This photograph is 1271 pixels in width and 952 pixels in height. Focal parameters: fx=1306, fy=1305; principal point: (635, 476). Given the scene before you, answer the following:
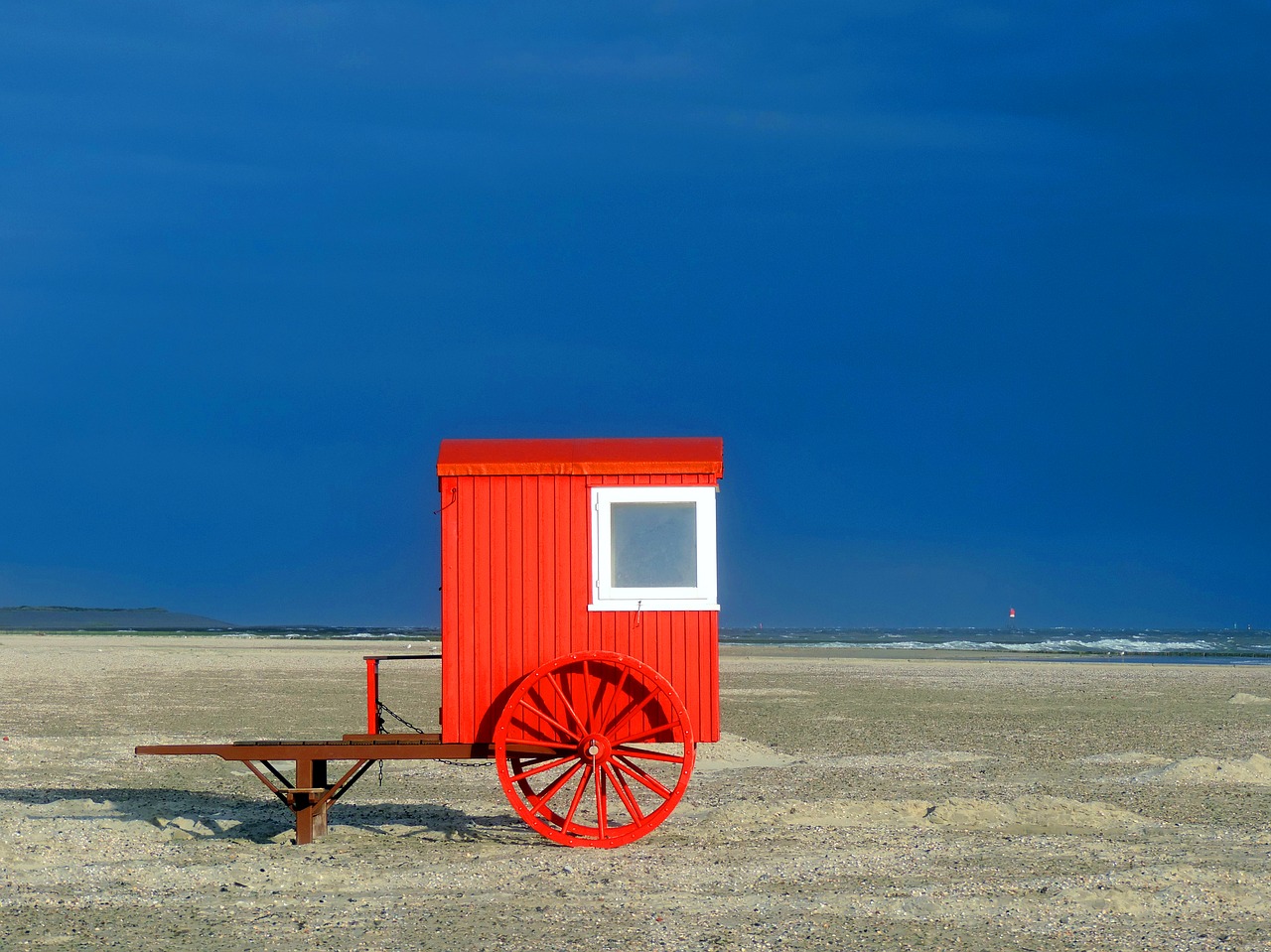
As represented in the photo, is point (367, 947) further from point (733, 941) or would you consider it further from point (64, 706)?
point (64, 706)

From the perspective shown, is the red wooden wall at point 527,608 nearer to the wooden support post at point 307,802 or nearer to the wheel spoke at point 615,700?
the wheel spoke at point 615,700

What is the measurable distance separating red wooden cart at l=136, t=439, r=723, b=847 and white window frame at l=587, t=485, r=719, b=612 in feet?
0.04

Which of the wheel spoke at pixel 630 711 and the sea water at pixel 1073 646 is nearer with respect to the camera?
the wheel spoke at pixel 630 711

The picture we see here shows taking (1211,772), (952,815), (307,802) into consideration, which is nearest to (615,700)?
(307,802)

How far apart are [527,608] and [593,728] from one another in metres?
1.19

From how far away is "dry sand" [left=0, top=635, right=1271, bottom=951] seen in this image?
8672mm

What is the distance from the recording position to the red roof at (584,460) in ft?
37.6

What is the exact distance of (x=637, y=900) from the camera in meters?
9.43

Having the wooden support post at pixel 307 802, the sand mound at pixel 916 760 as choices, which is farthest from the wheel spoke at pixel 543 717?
the sand mound at pixel 916 760

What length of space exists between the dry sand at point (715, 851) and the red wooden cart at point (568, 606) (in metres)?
0.92

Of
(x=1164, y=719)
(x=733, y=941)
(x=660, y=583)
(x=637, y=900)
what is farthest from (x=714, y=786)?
(x=1164, y=719)

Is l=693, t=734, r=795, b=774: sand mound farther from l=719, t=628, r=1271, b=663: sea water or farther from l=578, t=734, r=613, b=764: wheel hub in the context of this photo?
l=719, t=628, r=1271, b=663: sea water

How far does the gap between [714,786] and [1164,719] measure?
13143 mm

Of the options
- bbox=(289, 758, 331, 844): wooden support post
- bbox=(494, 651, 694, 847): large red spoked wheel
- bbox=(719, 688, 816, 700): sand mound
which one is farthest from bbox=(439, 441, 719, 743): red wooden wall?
bbox=(719, 688, 816, 700): sand mound
